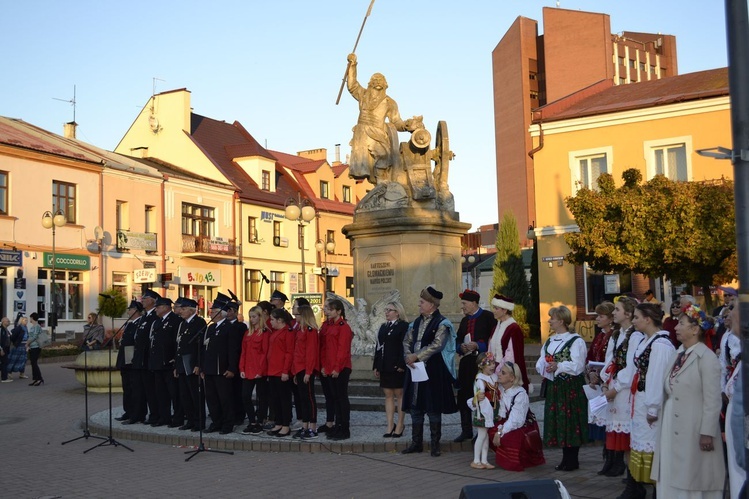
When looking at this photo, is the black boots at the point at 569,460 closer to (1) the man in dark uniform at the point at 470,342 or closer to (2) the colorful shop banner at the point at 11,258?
(1) the man in dark uniform at the point at 470,342

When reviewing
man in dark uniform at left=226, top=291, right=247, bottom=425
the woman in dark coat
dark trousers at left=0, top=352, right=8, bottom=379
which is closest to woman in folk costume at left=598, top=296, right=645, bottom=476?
the woman in dark coat

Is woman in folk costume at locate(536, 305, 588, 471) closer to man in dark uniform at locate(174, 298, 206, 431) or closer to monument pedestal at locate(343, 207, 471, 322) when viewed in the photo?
man in dark uniform at locate(174, 298, 206, 431)

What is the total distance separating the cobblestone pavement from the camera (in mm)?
8508

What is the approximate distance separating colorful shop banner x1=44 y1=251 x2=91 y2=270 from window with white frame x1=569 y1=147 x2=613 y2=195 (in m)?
20.9

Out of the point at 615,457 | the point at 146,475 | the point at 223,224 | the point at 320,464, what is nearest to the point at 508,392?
the point at 615,457

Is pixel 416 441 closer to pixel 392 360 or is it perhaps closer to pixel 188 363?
pixel 392 360

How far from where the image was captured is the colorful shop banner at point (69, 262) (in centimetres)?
3600

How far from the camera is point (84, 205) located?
38.1 meters

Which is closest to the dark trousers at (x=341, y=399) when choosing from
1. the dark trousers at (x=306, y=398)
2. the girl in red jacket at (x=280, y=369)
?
the dark trousers at (x=306, y=398)

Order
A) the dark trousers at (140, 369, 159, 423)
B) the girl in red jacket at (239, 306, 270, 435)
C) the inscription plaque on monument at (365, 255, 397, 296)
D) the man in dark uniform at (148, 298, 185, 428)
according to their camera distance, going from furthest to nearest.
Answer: the inscription plaque on monument at (365, 255, 397, 296)
the dark trousers at (140, 369, 159, 423)
the man in dark uniform at (148, 298, 185, 428)
the girl in red jacket at (239, 306, 270, 435)

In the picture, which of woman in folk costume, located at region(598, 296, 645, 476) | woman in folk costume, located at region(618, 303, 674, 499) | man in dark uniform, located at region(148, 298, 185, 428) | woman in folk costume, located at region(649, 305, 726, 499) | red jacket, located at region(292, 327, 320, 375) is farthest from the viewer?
man in dark uniform, located at region(148, 298, 185, 428)

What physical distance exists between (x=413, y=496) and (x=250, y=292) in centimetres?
4068

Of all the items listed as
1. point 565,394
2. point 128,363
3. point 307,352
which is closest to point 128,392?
point 128,363

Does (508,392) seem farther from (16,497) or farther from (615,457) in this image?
(16,497)
